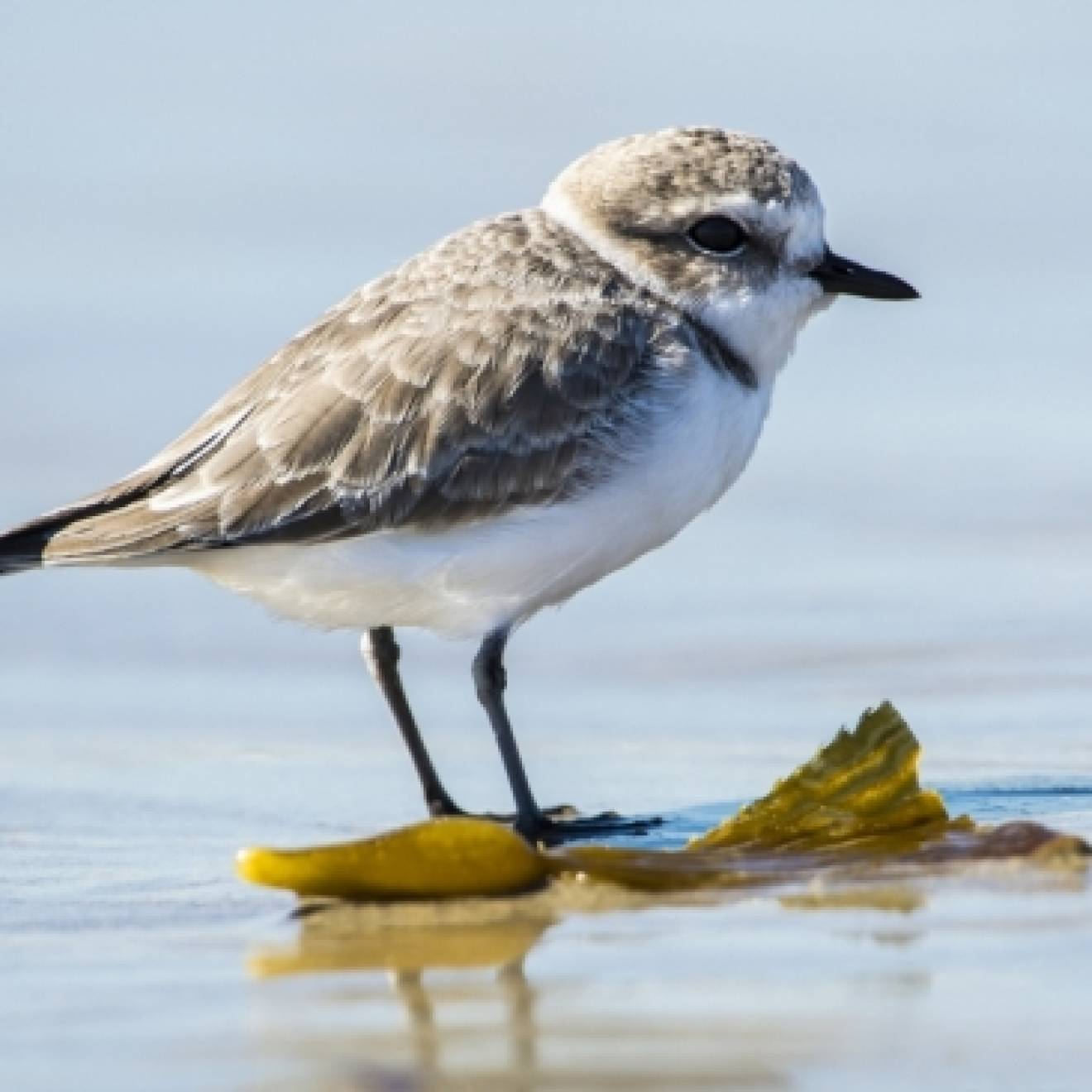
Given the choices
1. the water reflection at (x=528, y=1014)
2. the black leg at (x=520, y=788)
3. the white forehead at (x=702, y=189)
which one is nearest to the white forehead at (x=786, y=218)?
the white forehead at (x=702, y=189)

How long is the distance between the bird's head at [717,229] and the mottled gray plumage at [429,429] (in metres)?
0.22

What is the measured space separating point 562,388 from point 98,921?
207 cm

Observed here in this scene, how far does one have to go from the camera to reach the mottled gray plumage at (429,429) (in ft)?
23.6

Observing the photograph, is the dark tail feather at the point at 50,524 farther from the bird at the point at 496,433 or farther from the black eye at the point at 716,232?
the black eye at the point at 716,232

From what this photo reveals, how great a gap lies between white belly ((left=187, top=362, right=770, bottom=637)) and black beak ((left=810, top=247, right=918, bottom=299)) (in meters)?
0.55

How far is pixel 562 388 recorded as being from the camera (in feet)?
23.8

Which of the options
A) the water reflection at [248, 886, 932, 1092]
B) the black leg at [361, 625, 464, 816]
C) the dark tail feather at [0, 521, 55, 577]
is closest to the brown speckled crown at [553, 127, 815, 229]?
the black leg at [361, 625, 464, 816]

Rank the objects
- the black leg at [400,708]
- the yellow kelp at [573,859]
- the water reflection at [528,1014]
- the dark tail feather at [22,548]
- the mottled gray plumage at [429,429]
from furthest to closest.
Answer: the black leg at [400,708] < the dark tail feather at [22,548] < the mottled gray plumage at [429,429] < the yellow kelp at [573,859] < the water reflection at [528,1014]

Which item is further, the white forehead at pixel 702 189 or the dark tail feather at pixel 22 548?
the white forehead at pixel 702 189

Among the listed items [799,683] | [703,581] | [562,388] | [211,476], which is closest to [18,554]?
[211,476]

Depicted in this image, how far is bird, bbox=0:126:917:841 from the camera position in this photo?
721 centimetres

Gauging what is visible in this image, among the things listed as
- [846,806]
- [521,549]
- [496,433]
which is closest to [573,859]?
[846,806]

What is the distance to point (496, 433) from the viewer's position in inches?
285

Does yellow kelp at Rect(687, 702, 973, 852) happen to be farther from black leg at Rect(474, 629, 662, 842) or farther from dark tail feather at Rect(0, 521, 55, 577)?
dark tail feather at Rect(0, 521, 55, 577)
